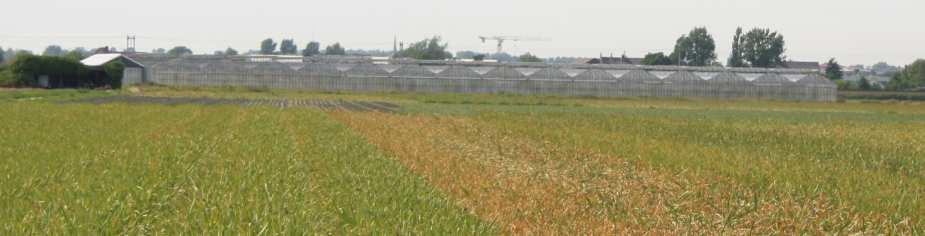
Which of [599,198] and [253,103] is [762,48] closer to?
[253,103]

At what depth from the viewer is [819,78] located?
379ft

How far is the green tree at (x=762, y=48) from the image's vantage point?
186 meters

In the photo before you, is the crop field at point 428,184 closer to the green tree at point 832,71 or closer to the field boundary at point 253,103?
the field boundary at point 253,103

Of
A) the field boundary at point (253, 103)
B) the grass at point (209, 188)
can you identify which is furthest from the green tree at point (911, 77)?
the grass at point (209, 188)

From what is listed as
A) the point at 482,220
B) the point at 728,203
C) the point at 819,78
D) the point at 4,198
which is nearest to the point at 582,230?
the point at 482,220

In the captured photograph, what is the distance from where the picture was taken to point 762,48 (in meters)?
187

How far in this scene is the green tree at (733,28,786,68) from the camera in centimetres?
18588

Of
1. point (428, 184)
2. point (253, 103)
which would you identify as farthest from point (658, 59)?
point (428, 184)

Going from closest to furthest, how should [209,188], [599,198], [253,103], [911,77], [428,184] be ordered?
1. [209,188]
2. [599,198]
3. [428,184]
4. [253,103]
5. [911,77]

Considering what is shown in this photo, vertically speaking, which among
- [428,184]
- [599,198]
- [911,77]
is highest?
[911,77]

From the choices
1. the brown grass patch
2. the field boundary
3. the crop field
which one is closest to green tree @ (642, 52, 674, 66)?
the field boundary

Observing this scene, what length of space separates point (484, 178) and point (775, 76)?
105m

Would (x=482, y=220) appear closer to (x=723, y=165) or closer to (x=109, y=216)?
(x=109, y=216)

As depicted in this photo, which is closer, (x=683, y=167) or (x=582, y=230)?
(x=582, y=230)
